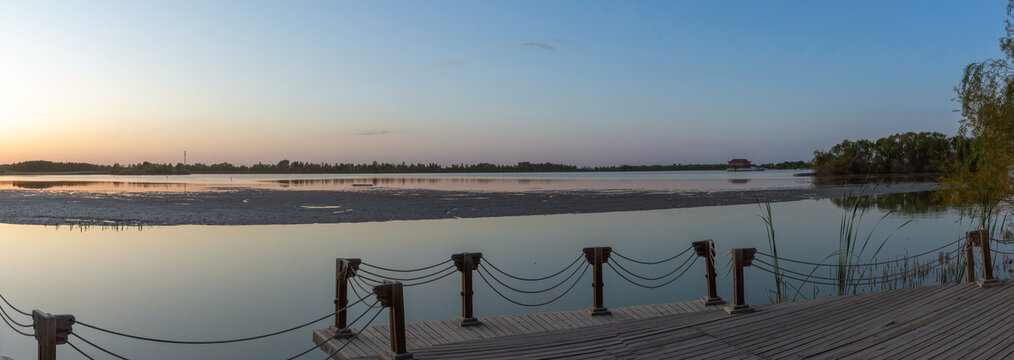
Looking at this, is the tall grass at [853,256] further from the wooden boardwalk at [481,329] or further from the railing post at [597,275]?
the railing post at [597,275]

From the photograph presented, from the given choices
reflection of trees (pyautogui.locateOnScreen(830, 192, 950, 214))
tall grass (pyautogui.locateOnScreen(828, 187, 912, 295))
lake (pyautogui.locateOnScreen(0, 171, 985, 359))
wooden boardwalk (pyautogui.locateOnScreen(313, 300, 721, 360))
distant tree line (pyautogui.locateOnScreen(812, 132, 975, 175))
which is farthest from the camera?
distant tree line (pyautogui.locateOnScreen(812, 132, 975, 175))

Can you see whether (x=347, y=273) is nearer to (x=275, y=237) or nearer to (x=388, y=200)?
(x=275, y=237)

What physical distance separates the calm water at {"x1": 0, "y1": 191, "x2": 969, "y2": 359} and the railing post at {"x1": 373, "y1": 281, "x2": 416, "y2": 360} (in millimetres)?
5168

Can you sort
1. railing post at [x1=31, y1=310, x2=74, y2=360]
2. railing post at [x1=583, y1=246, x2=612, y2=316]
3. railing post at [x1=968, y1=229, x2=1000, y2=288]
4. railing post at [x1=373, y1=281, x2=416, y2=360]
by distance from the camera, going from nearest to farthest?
1. railing post at [x1=31, y1=310, x2=74, y2=360]
2. railing post at [x1=373, y1=281, x2=416, y2=360]
3. railing post at [x1=583, y1=246, x2=612, y2=316]
4. railing post at [x1=968, y1=229, x2=1000, y2=288]

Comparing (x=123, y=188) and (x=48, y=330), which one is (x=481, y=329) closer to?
(x=48, y=330)

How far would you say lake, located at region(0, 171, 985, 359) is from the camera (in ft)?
46.5

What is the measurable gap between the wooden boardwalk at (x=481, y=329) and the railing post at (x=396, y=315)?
59cm

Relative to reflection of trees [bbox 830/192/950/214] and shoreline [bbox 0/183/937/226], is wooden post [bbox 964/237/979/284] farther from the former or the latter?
reflection of trees [bbox 830/192/950/214]

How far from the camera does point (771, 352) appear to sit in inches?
303

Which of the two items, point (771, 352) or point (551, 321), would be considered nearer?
point (771, 352)

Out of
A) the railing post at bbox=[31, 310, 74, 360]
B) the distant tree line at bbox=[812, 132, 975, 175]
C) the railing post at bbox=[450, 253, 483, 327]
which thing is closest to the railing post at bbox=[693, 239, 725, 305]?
the railing post at bbox=[450, 253, 483, 327]

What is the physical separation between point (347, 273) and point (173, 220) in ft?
87.0

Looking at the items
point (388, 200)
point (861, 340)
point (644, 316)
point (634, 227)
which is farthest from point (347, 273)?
point (388, 200)

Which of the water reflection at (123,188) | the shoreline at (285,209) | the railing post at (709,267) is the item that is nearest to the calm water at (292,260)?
the shoreline at (285,209)
